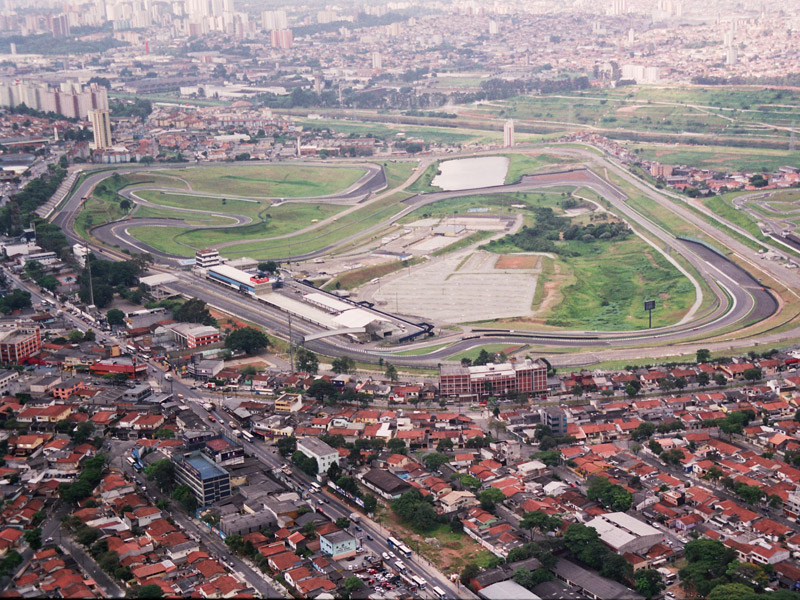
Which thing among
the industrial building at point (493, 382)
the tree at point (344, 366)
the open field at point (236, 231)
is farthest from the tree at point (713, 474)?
the open field at point (236, 231)

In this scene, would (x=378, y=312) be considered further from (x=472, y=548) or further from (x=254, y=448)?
(x=472, y=548)

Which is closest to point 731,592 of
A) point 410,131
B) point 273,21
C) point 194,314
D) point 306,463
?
point 306,463

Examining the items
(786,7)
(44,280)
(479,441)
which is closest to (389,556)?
(479,441)

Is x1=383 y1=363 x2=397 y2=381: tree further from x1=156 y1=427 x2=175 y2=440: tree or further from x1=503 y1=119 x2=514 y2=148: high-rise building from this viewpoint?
x1=503 y1=119 x2=514 y2=148: high-rise building

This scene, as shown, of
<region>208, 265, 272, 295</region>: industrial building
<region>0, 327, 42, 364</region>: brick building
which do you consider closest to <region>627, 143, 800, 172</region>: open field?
<region>208, 265, 272, 295</region>: industrial building

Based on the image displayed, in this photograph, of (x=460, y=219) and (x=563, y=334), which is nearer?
(x=563, y=334)
